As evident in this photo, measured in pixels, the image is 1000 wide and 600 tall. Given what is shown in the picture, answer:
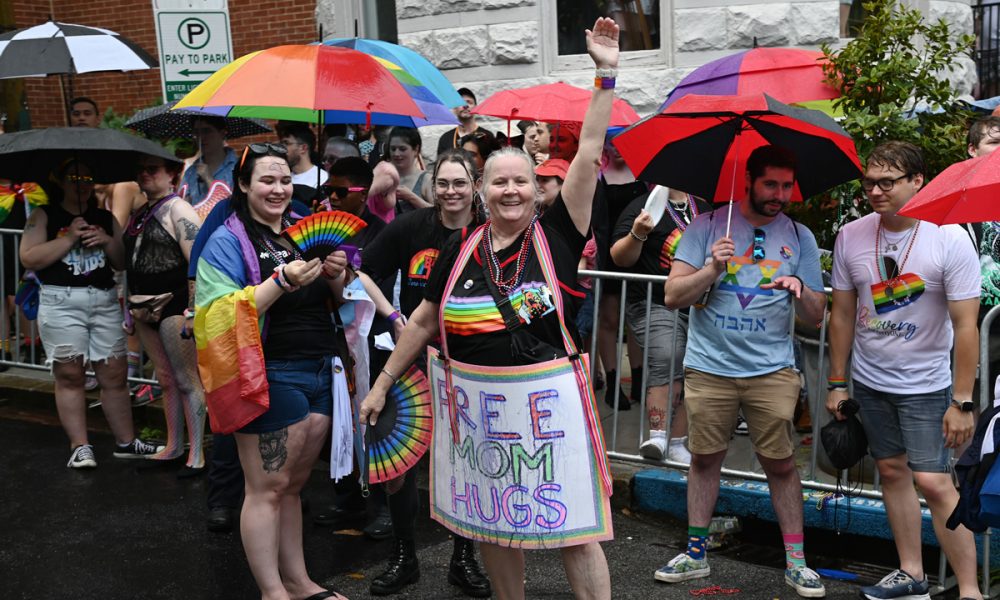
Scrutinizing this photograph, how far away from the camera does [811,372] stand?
6.38 m

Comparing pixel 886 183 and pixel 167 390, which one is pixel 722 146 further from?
pixel 167 390

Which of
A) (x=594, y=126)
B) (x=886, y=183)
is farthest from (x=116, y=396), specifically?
(x=886, y=183)

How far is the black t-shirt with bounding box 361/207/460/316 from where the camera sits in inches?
222

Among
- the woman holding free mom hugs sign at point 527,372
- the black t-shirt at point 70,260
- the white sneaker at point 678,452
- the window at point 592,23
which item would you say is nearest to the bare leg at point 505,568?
the woman holding free mom hugs sign at point 527,372

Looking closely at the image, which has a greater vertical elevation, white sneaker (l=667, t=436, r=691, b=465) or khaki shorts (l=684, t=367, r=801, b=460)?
khaki shorts (l=684, t=367, r=801, b=460)

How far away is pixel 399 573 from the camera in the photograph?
5.62m

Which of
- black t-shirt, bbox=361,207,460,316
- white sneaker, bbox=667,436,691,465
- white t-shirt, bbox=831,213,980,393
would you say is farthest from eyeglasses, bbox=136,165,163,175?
Answer: white t-shirt, bbox=831,213,980,393

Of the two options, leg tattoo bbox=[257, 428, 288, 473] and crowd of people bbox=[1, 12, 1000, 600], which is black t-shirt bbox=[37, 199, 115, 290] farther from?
leg tattoo bbox=[257, 428, 288, 473]

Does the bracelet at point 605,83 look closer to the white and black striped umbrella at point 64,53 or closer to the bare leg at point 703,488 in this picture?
the bare leg at point 703,488

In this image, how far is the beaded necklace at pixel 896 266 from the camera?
5109 mm

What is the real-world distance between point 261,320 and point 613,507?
2653 mm

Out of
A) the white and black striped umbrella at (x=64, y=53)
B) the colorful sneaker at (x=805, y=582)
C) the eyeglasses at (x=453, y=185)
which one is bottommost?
the colorful sneaker at (x=805, y=582)

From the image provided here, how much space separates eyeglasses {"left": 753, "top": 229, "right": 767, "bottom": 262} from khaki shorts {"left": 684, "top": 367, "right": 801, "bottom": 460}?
55 cm

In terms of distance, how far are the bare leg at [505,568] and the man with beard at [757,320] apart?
125 centimetres
